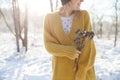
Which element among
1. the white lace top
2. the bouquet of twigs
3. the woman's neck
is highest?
the woman's neck

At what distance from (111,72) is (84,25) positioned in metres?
→ 5.71

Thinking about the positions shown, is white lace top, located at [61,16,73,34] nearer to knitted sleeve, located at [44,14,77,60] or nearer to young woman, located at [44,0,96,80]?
young woman, located at [44,0,96,80]

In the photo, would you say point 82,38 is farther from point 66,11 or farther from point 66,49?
point 66,11

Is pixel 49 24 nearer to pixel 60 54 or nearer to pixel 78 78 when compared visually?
pixel 60 54

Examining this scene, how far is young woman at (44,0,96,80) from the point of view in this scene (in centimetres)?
240

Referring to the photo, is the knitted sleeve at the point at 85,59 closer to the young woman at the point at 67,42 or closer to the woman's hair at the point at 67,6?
the young woman at the point at 67,42

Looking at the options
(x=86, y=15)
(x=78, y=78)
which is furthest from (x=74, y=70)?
Result: (x=86, y=15)

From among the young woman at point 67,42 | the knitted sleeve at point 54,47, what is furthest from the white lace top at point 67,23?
the knitted sleeve at point 54,47

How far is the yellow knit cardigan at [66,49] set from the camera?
239 cm

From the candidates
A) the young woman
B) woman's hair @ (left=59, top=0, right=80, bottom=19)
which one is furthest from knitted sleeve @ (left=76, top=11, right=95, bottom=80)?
woman's hair @ (left=59, top=0, right=80, bottom=19)

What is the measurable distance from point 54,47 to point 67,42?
11 centimetres

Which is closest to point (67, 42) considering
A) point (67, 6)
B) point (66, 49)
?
point (66, 49)

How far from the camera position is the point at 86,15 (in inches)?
97.7

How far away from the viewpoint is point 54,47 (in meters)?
2.45
